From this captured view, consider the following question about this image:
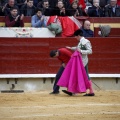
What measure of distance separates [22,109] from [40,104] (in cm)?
76

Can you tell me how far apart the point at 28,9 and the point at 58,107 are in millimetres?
4342

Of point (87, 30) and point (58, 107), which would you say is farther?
point (87, 30)

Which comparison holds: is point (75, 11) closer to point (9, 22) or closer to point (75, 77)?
point (9, 22)

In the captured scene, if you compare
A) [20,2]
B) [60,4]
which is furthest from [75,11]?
[20,2]

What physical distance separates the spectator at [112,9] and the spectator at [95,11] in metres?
0.13

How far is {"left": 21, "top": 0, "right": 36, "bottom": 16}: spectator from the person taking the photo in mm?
14742

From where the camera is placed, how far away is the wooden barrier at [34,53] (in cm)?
1531

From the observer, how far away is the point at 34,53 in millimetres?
15453

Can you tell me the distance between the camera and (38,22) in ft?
48.9

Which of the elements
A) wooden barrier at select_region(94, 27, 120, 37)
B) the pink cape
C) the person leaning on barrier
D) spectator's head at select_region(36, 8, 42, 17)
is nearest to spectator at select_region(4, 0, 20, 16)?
spectator's head at select_region(36, 8, 42, 17)

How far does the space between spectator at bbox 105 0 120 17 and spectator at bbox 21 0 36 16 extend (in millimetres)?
1597

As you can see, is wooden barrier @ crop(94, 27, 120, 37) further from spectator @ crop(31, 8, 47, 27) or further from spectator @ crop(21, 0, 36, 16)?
spectator @ crop(21, 0, 36, 16)

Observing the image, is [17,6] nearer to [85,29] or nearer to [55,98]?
[85,29]

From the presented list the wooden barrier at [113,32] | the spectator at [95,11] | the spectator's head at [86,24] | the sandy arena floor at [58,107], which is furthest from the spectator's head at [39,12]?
the sandy arena floor at [58,107]
